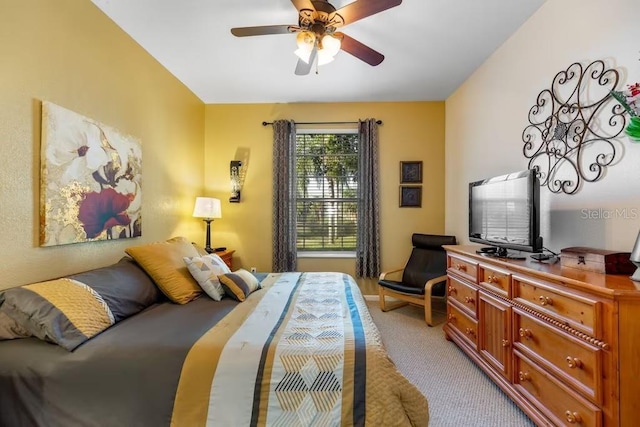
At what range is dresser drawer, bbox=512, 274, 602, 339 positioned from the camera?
4.33ft

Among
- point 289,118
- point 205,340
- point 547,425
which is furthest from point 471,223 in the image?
point 289,118

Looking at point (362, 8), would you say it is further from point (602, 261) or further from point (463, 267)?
point (463, 267)

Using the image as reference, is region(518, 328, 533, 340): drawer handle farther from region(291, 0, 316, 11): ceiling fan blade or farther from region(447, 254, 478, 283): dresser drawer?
region(291, 0, 316, 11): ceiling fan blade

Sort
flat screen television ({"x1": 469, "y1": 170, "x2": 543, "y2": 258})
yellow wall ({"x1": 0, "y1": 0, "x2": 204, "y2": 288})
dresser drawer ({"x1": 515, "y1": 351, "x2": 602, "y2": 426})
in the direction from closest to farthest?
dresser drawer ({"x1": 515, "y1": 351, "x2": 602, "y2": 426}) → yellow wall ({"x1": 0, "y1": 0, "x2": 204, "y2": 288}) → flat screen television ({"x1": 469, "y1": 170, "x2": 543, "y2": 258})

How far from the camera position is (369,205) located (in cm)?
410

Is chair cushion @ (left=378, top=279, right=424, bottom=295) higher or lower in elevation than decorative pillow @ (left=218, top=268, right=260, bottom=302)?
lower

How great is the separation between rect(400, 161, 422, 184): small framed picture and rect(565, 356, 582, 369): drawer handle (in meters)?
2.95

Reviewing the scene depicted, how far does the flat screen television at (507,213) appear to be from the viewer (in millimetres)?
1956

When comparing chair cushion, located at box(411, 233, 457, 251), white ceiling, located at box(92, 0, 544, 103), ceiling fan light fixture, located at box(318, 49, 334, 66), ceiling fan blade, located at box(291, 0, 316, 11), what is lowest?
chair cushion, located at box(411, 233, 457, 251)

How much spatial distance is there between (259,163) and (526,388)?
12.1 feet

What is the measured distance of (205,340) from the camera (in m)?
1.43

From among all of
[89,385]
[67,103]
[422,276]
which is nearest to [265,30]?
[67,103]

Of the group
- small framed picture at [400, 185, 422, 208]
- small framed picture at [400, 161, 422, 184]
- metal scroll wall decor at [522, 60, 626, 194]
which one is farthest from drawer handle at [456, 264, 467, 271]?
small framed picture at [400, 161, 422, 184]

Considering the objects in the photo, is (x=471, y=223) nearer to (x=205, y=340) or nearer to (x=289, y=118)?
(x=205, y=340)
